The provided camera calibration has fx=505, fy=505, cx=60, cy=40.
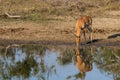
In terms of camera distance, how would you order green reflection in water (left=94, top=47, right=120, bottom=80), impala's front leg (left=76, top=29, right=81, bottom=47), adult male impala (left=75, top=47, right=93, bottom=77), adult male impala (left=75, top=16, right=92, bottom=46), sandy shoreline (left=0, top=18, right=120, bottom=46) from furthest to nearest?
sandy shoreline (left=0, top=18, right=120, bottom=46), adult male impala (left=75, top=16, right=92, bottom=46), impala's front leg (left=76, top=29, right=81, bottom=47), green reflection in water (left=94, top=47, right=120, bottom=80), adult male impala (left=75, top=47, right=93, bottom=77)

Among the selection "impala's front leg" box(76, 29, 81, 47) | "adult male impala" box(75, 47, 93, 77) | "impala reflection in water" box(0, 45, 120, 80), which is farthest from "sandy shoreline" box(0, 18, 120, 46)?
"adult male impala" box(75, 47, 93, 77)

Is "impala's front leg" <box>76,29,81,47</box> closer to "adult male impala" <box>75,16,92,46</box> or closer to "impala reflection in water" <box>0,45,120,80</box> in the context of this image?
"adult male impala" <box>75,16,92,46</box>

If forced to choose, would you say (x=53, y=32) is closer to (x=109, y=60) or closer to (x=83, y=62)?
(x=109, y=60)

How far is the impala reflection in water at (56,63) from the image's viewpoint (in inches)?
569

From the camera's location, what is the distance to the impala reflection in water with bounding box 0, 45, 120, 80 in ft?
47.4

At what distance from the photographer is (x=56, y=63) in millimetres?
16031

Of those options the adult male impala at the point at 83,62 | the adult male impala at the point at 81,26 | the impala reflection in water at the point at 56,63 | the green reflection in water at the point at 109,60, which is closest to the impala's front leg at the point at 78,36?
the adult male impala at the point at 81,26

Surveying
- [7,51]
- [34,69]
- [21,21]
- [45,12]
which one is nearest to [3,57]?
[7,51]

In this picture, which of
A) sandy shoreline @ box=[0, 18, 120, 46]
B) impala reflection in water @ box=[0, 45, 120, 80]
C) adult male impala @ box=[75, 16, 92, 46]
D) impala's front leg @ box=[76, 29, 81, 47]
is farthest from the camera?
sandy shoreline @ box=[0, 18, 120, 46]

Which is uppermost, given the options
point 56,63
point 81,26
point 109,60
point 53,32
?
point 81,26

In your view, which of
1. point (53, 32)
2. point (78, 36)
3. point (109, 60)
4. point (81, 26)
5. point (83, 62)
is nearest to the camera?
point (83, 62)

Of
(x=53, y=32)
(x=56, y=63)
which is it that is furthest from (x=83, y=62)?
(x=53, y=32)

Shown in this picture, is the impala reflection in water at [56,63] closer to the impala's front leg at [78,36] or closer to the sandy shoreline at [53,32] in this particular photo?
the impala's front leg at [78,36]

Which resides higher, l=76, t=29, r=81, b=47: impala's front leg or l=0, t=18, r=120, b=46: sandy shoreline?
l=76, t=29, r=81, b=47: impala's front leg
